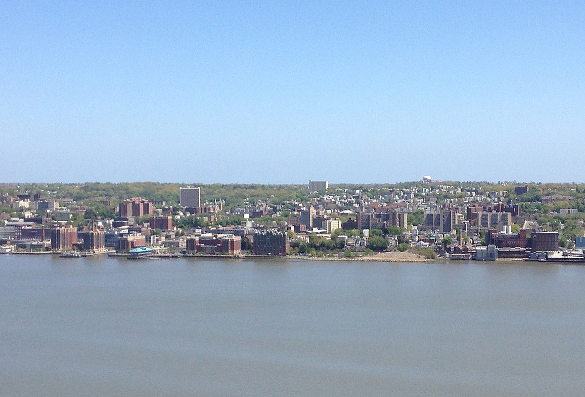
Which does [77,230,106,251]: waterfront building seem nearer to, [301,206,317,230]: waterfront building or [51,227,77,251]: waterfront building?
[51,227,77,251]: waterfront building

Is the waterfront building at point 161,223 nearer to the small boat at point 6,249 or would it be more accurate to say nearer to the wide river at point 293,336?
the small boat at point 6,249

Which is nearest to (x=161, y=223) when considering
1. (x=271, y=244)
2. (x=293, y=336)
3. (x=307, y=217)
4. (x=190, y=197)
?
(x=307, y=217)

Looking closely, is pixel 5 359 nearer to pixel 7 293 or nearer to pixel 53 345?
pixel 53 345

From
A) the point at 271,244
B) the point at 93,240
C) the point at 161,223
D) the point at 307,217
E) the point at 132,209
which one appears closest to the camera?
the point at 271,244

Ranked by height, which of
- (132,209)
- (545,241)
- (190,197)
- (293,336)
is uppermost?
(190,197)

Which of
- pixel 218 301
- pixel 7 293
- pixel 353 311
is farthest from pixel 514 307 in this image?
pixel 7 293

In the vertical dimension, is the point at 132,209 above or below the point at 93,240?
above

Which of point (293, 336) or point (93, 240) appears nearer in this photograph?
point (293, 336)

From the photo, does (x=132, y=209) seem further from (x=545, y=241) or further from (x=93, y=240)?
(x=545, y=241)
